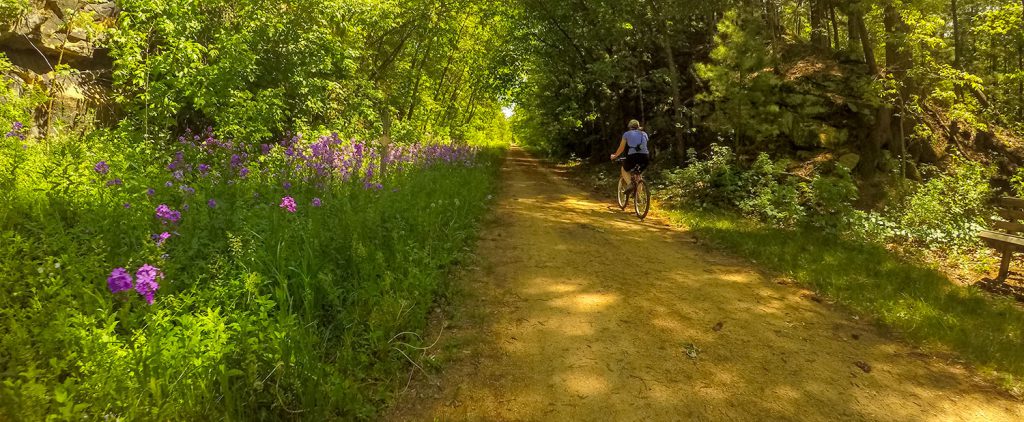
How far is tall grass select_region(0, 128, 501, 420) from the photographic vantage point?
2281 mm

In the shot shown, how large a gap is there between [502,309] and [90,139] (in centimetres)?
578

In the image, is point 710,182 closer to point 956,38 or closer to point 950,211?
point 950,211

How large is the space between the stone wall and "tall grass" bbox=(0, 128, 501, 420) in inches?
104

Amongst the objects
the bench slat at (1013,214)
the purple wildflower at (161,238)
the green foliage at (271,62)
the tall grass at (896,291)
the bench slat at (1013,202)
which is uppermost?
the green foliage at (271,62)

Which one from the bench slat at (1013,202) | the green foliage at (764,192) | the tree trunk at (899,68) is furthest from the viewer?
the tree trunk at (899,68)

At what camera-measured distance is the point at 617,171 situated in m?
19.5

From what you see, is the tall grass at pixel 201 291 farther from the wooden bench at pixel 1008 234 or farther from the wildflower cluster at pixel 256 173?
the wooden bench at pixel 1008 234

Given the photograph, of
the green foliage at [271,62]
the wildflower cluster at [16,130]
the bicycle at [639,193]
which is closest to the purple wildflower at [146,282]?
the wildflower cluster at [16,130]

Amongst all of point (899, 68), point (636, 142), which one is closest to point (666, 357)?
point (636, 142)

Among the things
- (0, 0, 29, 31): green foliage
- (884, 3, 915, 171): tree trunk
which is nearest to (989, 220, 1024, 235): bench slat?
(884, 3, 915, 171): tree trunk

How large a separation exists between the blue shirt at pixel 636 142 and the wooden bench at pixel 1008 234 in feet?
18.5

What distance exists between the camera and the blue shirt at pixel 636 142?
10.0 m

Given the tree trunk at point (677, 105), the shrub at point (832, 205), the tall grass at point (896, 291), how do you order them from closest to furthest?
the tall grass at point (896, 291) < the shrub at point (832, 205) < the tree trunk at point (677, 105)

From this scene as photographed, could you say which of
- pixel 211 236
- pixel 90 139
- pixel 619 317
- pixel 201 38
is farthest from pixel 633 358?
pixel 201 38
